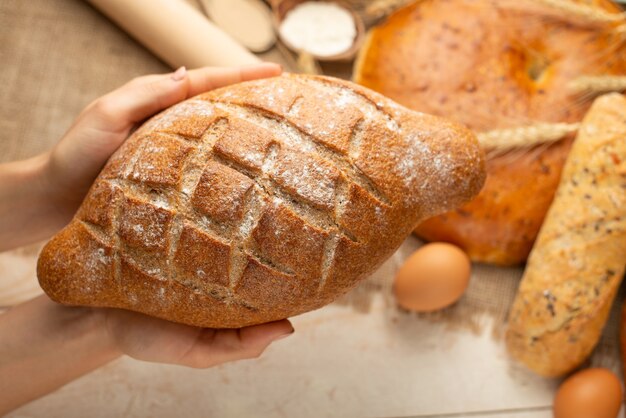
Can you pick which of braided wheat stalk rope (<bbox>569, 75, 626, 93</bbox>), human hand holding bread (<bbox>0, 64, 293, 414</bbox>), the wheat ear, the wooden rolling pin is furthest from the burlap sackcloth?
the wheat ear

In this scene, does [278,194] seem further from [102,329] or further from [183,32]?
[183,32]

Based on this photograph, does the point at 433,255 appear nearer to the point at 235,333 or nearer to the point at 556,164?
the point at 556,164

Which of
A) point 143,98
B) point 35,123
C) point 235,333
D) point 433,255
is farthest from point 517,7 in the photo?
point 35,123

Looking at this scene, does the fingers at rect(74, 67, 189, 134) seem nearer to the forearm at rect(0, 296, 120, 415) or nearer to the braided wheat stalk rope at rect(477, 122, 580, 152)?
the forearm at rect(0, 296, 120, 415)

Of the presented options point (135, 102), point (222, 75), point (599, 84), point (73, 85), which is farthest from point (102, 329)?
point (599, 84)

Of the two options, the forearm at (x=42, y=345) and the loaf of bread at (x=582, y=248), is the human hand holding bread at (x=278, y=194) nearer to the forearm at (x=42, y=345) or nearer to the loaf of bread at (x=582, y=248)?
the forearm at (x=42, y=345)
